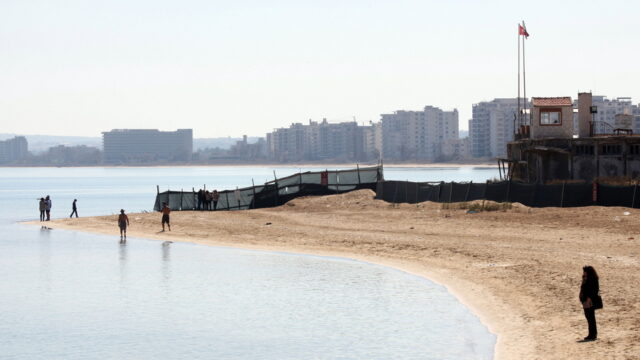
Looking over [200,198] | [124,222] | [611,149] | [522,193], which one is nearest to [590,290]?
[522,193]

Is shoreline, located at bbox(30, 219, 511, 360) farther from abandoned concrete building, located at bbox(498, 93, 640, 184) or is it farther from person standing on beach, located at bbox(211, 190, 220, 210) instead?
abandoned concrete building, located at bbox(498, 93, 640, 184)

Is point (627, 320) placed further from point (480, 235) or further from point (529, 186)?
point (529, 186)

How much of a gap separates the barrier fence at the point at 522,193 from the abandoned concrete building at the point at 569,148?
7.69 metres

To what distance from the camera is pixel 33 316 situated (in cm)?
2567

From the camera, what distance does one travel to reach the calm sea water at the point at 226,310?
20.6m

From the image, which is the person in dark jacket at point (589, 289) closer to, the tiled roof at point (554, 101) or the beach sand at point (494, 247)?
the beach sand at point (494, 247)

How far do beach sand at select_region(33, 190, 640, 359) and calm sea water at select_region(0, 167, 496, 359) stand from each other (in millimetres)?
1198

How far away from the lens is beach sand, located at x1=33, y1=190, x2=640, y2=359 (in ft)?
65.1

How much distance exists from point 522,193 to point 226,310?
2572 cm

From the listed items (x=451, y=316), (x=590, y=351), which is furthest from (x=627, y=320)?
(x=451, y=316)

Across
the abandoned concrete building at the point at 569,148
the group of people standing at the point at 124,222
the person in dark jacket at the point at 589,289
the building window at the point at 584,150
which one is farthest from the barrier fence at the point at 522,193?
the person in dark jacket at the point at 589,289

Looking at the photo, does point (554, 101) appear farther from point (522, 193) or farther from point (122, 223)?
point (122, 223)

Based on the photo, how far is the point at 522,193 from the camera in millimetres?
47625

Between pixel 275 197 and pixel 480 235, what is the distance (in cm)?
2153
